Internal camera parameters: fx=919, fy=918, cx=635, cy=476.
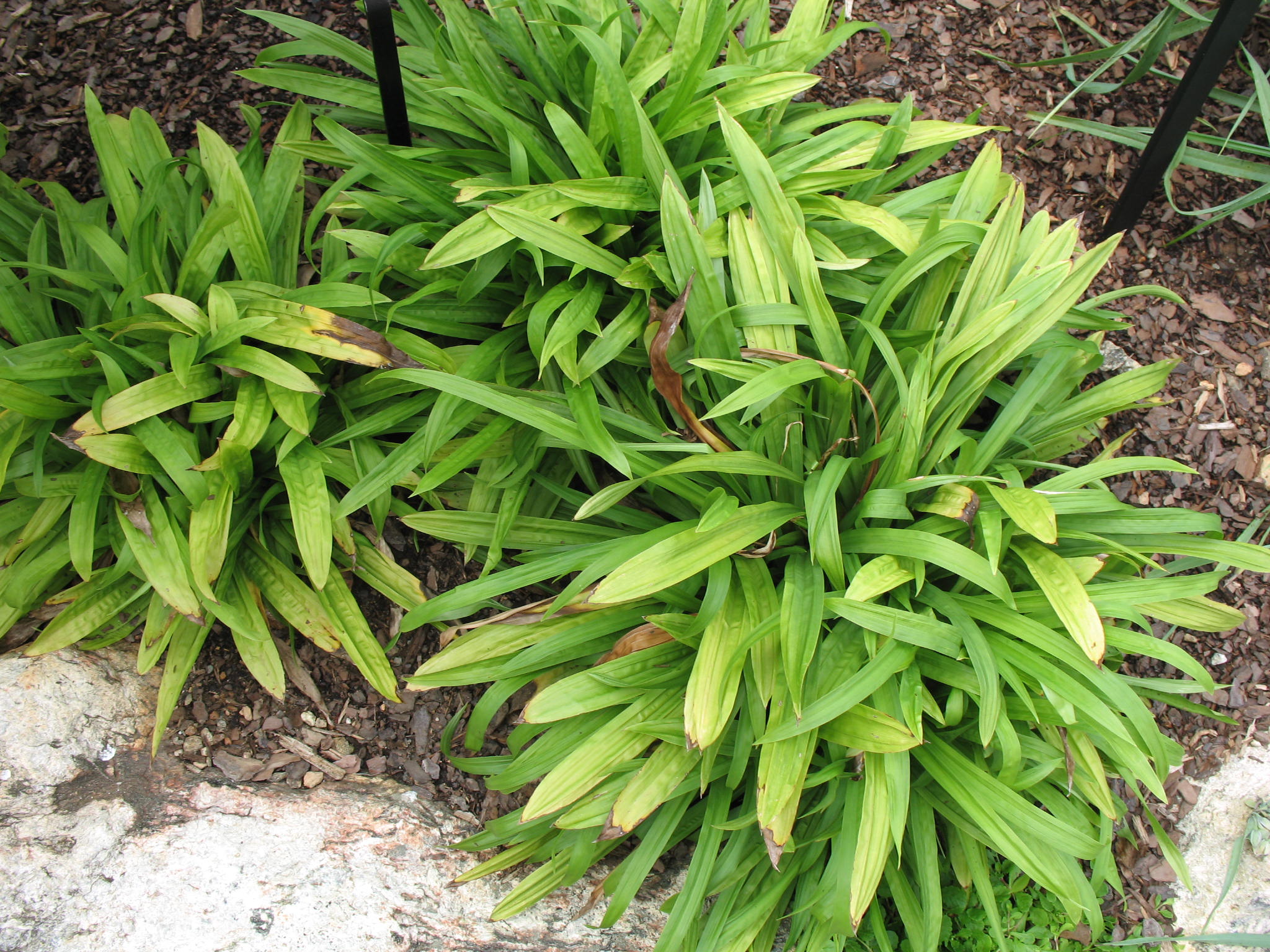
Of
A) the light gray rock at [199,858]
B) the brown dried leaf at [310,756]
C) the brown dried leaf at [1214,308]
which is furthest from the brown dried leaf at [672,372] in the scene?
the brown dried leaf at [1214,308]

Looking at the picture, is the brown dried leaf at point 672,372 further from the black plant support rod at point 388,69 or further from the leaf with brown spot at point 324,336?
the black plant support rod at point 388,69

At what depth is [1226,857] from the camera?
2.17m

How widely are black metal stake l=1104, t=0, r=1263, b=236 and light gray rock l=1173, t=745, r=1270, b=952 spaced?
4.80 ft

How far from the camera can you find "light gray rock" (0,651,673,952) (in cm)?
168

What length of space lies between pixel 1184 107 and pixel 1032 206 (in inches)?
19.0

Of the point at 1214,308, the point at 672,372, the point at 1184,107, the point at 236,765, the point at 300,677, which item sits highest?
the point at 1184,107

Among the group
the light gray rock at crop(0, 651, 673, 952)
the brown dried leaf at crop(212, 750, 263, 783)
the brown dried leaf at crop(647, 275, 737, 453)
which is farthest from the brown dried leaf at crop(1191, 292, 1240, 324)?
the brown dried leaf at crop(212, 750, 263, 783)

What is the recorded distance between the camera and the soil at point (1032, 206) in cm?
219

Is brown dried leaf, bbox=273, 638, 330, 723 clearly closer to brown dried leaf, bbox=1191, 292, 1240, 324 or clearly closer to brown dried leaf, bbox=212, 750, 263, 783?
brown dried leaf, bbox=212, 750, 263, 783

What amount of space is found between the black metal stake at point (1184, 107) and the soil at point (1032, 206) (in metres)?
0.18

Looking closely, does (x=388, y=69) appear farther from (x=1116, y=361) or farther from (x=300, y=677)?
(x=1116, y=361)

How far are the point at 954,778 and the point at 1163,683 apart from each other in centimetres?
57

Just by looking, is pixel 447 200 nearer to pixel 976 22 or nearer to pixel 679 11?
pixel 679 11

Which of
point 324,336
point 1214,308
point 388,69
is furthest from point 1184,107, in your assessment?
point 324,336
